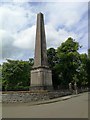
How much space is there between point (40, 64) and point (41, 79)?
198 cm

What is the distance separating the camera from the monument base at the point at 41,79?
97.5 feet

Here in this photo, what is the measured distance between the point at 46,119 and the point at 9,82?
3834 cm

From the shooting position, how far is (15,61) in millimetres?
54000

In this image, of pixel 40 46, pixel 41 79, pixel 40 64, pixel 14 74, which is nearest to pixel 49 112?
pixel 41 79

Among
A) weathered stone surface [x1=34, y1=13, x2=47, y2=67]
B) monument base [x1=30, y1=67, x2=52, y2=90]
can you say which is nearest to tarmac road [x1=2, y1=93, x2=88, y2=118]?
monument base [x1=30, y1=67, x2=52, y2=90]

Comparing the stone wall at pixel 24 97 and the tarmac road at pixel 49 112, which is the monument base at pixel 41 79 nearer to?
the stone wall at pixel 24 97

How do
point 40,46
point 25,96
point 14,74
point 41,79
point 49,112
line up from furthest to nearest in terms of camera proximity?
point 14,74 → point 40,46 → point 41,79 → point 25,96 → point 49,112

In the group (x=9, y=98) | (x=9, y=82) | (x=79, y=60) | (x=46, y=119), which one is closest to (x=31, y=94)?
(x=9, y=98)

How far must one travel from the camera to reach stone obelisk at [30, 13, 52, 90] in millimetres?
29828

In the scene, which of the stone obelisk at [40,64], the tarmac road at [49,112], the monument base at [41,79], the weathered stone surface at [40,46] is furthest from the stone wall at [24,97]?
the tarmac road at [49,112]

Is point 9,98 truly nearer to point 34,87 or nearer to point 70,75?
point 34,87

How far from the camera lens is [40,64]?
98.6 ft

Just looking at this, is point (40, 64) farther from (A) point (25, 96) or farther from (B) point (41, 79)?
(A) point (25, 96)

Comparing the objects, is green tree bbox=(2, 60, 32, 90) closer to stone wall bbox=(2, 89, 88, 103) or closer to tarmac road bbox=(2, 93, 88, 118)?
stone wall bbox=(2, 89, 88, 103)
